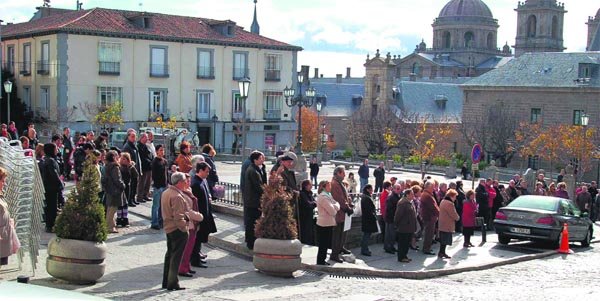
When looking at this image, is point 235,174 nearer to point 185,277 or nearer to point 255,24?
point 185,277

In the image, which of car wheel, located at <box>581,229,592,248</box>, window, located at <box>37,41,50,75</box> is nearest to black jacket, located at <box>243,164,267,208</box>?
car wheel, located at <box>581,229,592,248</box>

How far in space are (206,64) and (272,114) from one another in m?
7.19

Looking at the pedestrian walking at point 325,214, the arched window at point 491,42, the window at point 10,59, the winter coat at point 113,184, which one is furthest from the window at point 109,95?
the arched window at point 491,42

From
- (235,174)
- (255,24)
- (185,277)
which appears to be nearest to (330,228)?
(185,277)

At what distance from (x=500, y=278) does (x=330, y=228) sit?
11.6 feet

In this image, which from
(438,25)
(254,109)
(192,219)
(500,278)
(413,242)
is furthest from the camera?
(438,25)

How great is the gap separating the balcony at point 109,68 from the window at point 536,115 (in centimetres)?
3324

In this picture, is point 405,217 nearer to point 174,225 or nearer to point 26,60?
point 174,225

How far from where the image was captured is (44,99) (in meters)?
53.3

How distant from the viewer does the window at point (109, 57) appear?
171 feet

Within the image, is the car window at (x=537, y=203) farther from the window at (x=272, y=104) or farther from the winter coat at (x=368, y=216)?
the window at (x=272, y=104)

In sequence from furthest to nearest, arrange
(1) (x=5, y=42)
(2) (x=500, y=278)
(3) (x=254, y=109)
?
(3) (x=254, y=109) → (1) (x=5, y=42) → (2) (x=500, y=278)

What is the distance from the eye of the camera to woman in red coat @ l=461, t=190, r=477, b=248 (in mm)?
19203

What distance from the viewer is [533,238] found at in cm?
1992
